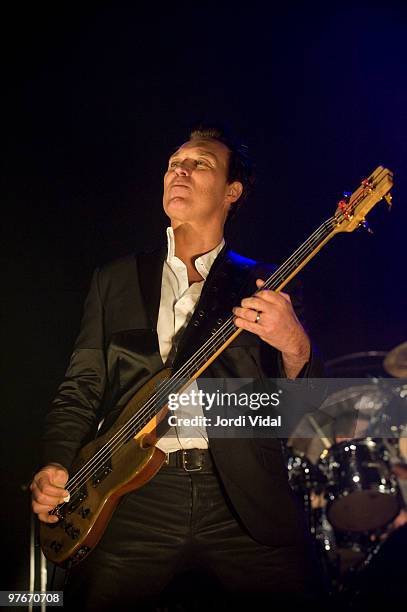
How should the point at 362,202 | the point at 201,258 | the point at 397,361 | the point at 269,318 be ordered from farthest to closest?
the point at 397,361 < the point at 201,258 < the point at 362,202 < the point at 269,318

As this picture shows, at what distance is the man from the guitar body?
6 centimetres

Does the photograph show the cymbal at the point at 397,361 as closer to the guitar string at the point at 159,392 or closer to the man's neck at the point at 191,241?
the man's neck at the point at 191,241

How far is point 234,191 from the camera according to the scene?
315 cm

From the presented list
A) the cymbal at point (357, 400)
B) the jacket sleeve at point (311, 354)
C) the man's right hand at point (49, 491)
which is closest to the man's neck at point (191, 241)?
the jacket sleeve at point (311, 354)

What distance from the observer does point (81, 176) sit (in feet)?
12.0

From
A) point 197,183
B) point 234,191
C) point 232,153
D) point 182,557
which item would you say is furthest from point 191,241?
point 182,557

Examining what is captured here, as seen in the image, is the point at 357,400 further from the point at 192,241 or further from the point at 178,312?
the point at 178,312

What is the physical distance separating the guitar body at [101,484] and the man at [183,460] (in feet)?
0.21

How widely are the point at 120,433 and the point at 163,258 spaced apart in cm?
88

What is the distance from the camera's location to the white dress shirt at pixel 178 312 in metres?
2.23

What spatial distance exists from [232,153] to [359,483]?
271cm

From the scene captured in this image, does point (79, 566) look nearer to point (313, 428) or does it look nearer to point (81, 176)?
point (81, 176)

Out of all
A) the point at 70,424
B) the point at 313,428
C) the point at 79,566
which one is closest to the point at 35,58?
the point at 70,424

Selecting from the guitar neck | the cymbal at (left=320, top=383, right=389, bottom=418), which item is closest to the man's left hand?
the guitar neck
